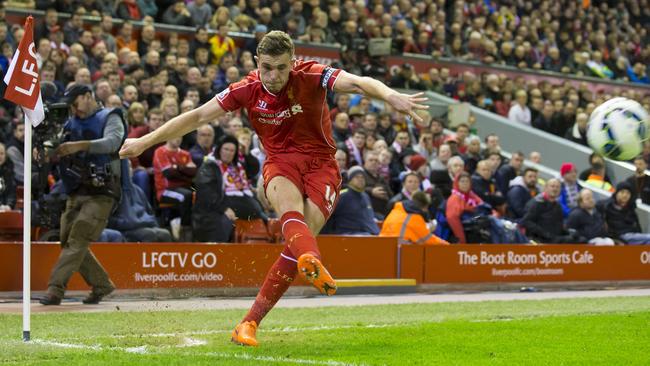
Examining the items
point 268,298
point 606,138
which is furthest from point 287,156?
point 606,138

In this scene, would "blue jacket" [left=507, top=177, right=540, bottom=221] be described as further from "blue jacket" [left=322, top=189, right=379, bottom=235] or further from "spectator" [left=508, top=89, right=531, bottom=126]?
"spectator" [left=508, top=89, right=531, bottom=126]

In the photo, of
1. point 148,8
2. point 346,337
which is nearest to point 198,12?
point 148,8

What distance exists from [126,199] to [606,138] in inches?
253

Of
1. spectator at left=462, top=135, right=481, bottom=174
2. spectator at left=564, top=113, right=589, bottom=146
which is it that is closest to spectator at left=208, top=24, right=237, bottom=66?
spectator at left=462, top=135, right=481, bottom=174

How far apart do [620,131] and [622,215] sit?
8.73 meters

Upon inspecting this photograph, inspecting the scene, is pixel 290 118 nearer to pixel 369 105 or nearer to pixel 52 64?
pixel 52 64

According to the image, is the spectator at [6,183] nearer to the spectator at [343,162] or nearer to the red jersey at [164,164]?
the red jersey at [164,164]

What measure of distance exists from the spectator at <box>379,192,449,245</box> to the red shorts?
784 cm

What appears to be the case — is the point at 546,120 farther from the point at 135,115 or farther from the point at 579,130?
the point at 135,115

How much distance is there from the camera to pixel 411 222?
54.1 ft

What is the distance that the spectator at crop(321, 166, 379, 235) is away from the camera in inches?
643

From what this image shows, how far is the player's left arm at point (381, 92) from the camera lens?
297 inches

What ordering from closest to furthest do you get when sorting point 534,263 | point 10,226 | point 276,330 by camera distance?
point 276,330, point 10,226, point 534,263

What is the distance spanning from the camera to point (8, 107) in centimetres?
1647
